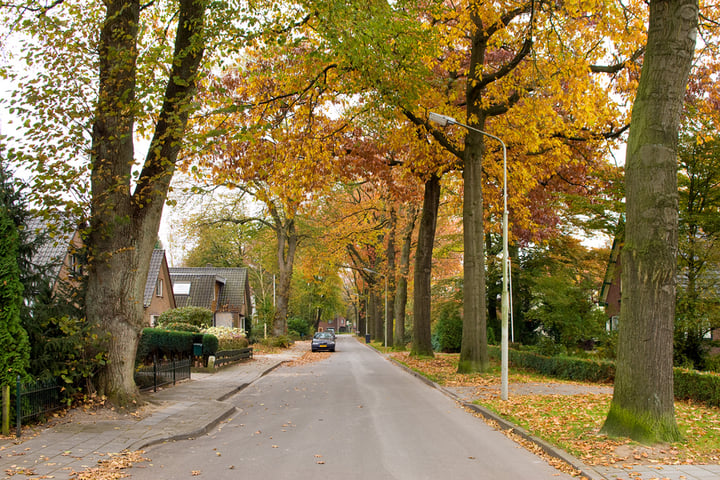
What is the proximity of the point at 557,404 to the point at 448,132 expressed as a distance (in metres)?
11.1

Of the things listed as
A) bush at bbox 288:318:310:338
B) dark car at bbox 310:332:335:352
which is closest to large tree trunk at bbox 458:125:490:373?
dark car at bbox 310:332:335:352

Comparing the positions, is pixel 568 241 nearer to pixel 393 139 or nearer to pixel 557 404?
pixel 393 139

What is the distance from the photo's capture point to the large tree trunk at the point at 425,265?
24344 mm

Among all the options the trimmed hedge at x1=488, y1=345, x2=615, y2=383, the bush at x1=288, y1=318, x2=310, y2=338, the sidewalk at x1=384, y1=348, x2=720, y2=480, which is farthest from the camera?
the bush at x1=288, y1=318, x2=310, y2=338

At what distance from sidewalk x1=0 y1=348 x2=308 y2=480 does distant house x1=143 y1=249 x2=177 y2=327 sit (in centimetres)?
2427

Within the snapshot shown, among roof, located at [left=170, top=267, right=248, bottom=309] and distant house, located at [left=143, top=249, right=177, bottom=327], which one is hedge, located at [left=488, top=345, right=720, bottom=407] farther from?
roof, located at [left=170, top=267, right=248, bottom=309]

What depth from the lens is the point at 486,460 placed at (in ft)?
24.1

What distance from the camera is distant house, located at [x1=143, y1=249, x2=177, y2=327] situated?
36781mm

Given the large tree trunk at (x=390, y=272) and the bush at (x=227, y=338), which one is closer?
the bush at (x=227, y=338)

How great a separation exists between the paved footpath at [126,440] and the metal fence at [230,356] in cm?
866

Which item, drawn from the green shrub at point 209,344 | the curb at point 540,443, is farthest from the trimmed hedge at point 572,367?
the green shrub at point 209,344

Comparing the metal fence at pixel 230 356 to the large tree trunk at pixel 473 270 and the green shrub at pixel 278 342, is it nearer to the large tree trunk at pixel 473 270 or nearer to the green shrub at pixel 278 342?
the large tree trunk at pixel 473 270

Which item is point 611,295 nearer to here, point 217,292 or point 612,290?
point 612,290

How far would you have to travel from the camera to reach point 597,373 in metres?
17.4
